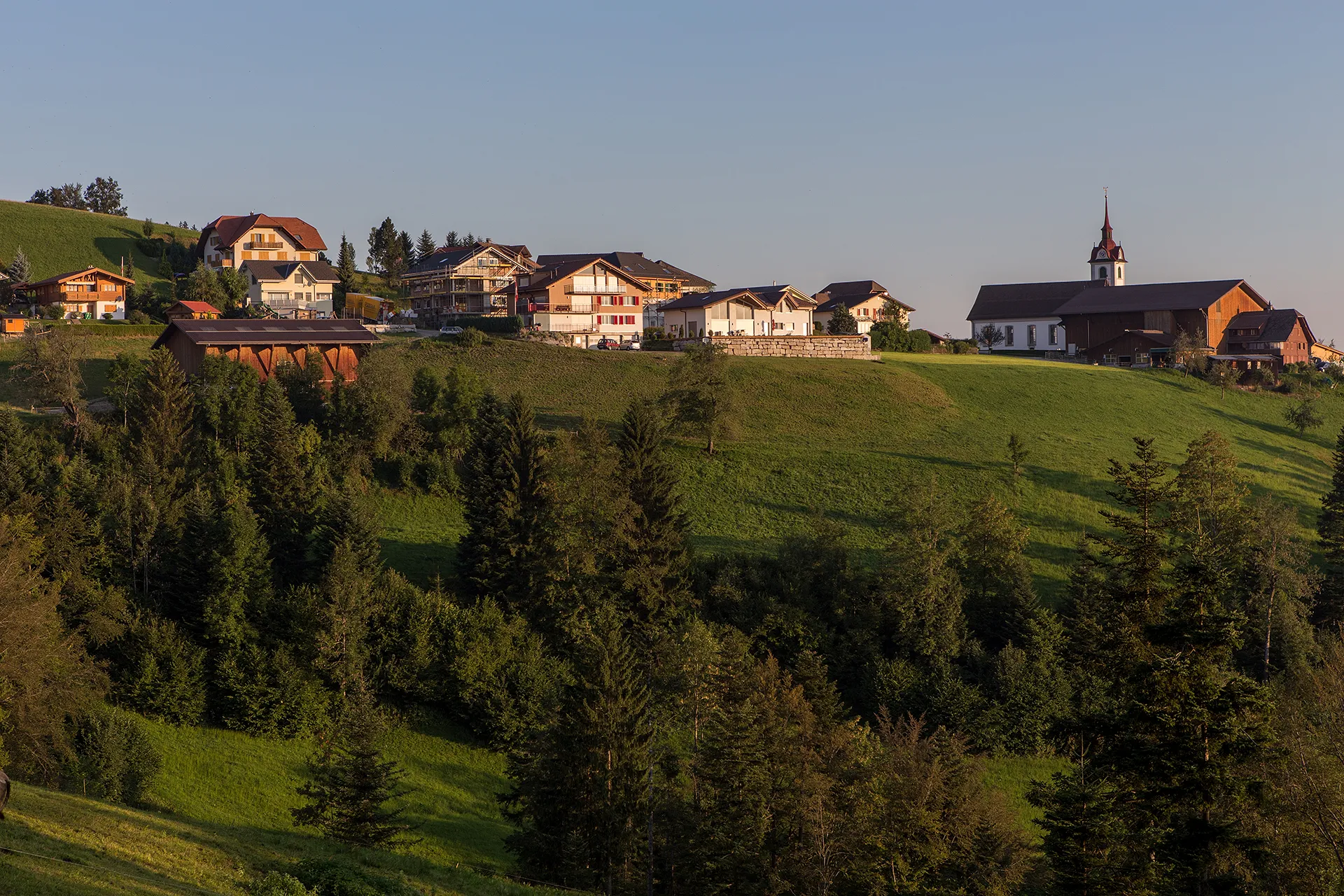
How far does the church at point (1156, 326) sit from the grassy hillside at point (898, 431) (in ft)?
35.4

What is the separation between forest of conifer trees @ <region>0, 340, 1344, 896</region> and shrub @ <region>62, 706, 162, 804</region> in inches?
12.0

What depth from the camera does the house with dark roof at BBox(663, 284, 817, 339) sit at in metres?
92.4

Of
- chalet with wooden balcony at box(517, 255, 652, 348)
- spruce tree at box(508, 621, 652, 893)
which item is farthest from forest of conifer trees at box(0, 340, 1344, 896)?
chalet with wooden balcony at box(517, 255, 652, 348)

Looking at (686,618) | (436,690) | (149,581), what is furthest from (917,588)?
(149,581)

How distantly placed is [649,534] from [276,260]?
79519mm

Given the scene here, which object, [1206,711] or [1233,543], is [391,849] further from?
[1233,543]

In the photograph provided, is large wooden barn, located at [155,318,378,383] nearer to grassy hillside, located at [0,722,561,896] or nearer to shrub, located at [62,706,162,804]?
grassy hillside, located at [0,722,561,896]

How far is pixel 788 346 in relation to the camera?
290 ft

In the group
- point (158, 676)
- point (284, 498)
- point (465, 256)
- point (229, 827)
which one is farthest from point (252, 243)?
point (229, 827)

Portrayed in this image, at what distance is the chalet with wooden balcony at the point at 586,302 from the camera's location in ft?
307

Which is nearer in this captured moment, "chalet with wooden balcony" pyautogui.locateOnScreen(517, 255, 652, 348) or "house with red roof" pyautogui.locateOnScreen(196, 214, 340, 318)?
"chalet with wooden balcony" pyautogui.locateOnScreen(517, 255, 652, 348)

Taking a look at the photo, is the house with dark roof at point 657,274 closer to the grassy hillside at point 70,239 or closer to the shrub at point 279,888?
the grassy hillside at point 70,239

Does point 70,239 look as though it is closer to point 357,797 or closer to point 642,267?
point 642,267

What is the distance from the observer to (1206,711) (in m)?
24.0
